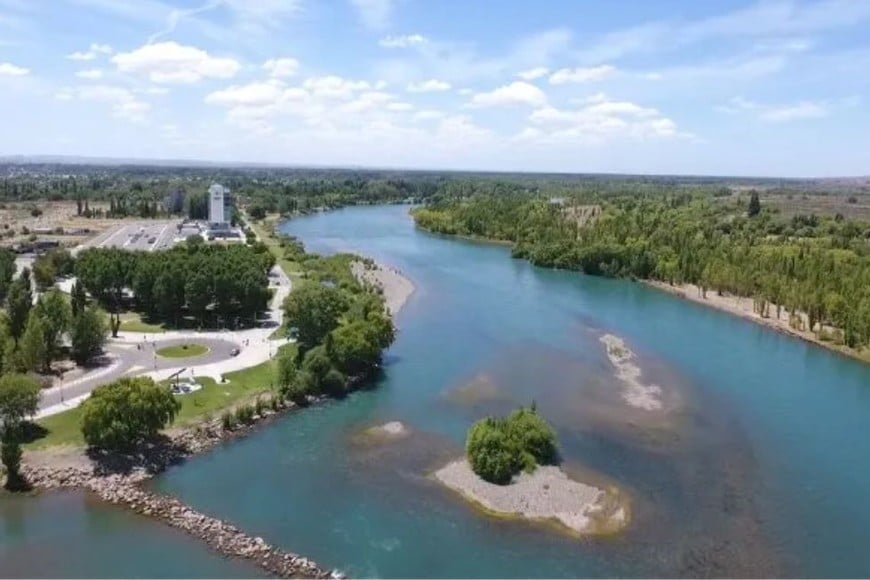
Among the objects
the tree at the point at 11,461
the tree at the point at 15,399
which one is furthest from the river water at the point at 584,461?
the tree at the point at 15,399

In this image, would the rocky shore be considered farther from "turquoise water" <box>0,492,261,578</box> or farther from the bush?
"turquoise water" <box>0,492,261,578</box>

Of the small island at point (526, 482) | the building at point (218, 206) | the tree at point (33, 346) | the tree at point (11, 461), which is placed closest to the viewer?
the small island at point (526, 482)

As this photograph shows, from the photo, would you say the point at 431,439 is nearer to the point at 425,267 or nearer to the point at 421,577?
the point at 421,577

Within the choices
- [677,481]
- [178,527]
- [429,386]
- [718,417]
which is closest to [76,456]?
[178,527]

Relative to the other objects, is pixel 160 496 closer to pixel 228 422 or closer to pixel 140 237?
pixel 228 422

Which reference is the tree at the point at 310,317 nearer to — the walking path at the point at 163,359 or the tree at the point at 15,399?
the walking path at the point at 163,359

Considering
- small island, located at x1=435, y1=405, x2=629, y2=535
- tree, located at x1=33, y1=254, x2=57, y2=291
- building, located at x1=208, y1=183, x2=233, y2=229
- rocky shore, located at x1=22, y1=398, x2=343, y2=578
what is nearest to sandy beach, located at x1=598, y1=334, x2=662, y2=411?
small island, located at x1=435, y1=405, x2=629, y2=535

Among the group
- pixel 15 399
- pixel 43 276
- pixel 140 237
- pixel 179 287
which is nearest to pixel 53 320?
pixel 15 399
